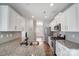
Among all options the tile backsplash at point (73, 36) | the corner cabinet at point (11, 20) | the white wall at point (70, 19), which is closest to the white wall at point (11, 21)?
the corner cabinet at point (11, 20)

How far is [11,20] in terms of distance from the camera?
2.30 meters

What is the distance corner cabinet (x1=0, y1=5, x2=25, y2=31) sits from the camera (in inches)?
83.0

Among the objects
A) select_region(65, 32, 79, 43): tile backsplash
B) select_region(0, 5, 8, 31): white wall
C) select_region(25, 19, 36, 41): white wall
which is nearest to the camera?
select_region(0, 5, 8, 31): white wall

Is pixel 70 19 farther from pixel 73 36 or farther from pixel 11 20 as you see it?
pixel 11 20

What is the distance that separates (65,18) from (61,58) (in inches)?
58.5

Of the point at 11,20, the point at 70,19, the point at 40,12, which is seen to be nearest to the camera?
the point at 40,12

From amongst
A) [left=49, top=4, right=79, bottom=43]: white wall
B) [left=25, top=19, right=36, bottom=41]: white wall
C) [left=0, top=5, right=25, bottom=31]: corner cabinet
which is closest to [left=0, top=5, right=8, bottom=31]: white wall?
[left=0, top=5, right=25, bottom=31]: corner cabinet

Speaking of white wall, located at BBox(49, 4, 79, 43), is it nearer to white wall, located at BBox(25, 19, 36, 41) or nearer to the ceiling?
the ceiling

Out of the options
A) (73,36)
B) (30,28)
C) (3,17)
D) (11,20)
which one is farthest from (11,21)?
(73,36)

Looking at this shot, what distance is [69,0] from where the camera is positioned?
1.53m

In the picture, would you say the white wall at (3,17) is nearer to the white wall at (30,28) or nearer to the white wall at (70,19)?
the white wall at (30,28)

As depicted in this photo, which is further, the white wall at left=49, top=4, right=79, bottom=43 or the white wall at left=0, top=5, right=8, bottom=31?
the white wall at left=49, top=4, right=79, bottom=43

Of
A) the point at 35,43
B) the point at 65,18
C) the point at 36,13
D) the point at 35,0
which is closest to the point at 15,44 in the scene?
the point at 35,43

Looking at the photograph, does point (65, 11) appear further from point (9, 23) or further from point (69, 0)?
point (9, 23)
